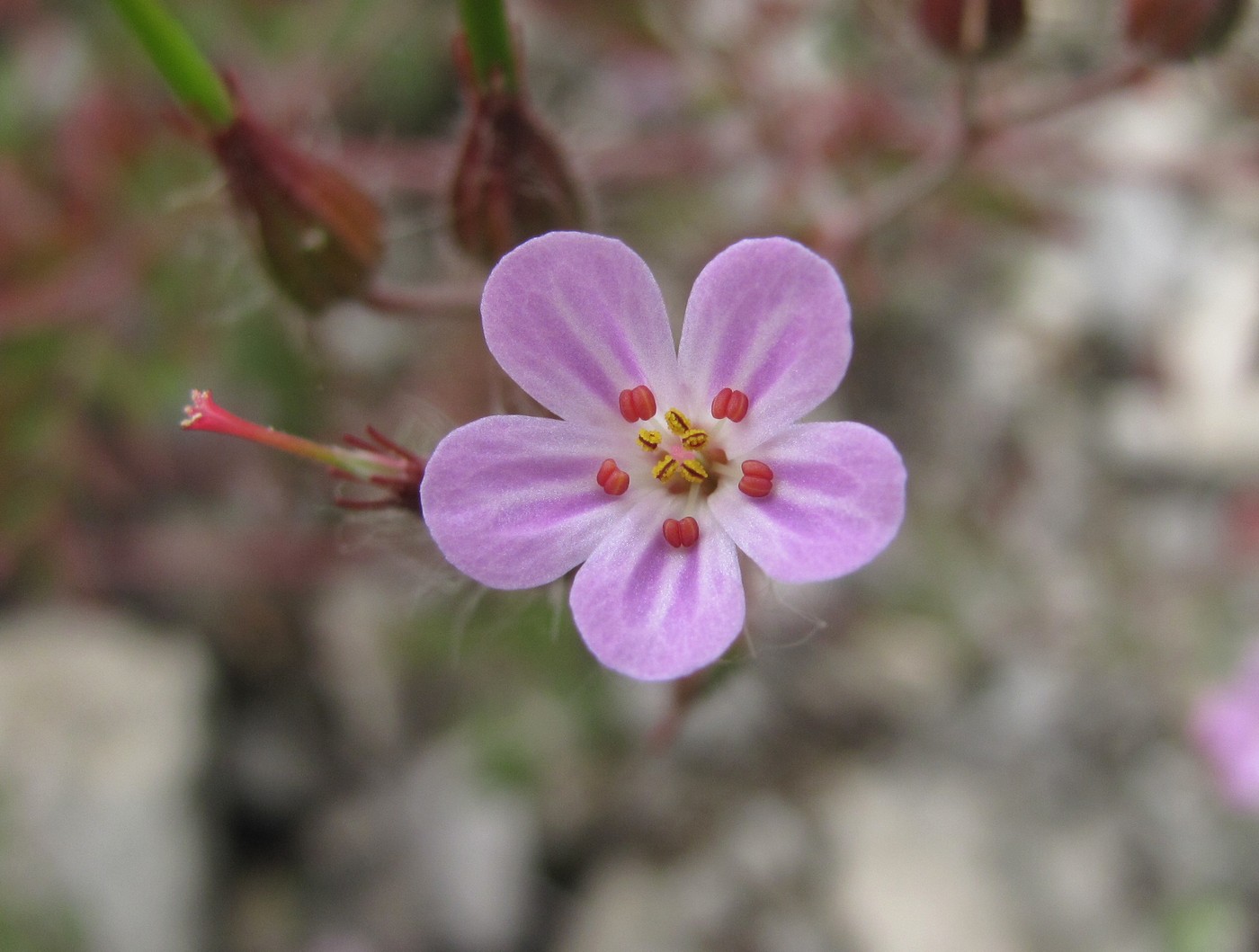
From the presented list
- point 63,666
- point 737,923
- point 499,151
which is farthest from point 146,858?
point 499,151

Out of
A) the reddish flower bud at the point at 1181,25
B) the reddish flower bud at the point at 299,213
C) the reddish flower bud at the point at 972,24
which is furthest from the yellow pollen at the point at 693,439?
the reddish flower bud at the point at 1181,25

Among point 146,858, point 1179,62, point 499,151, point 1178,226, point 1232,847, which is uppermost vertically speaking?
point 499,151

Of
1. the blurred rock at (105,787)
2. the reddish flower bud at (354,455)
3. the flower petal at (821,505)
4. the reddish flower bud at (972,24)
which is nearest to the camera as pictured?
the flower petal at (821,505)

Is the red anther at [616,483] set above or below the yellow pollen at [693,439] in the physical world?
above

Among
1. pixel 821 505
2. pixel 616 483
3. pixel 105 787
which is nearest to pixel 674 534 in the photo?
pixel 616 483

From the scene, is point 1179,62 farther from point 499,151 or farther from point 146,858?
point 146,858

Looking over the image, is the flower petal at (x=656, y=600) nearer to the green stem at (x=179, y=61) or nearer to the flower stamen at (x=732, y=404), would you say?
the flower stamen at (x=732, y=404)
